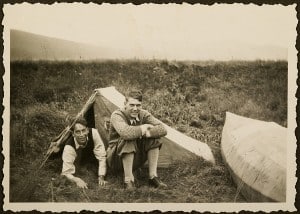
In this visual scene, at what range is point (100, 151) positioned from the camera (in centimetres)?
663

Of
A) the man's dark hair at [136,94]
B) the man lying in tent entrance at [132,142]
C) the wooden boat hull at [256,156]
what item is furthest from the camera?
the man's dark hair at [136,94]

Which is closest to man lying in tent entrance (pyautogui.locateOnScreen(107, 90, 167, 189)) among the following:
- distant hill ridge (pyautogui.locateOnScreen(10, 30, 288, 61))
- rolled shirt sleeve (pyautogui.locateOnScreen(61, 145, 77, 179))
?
rolled shirt sleeve (pyautogui.locateOnScreen(61, 145, 77, 179))

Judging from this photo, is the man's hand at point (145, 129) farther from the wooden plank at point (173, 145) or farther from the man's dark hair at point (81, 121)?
the man's dark hair at point (81, 121)

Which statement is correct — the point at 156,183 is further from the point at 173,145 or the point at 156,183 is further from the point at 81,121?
the point at 81,121

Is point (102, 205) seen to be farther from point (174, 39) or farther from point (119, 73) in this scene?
point (174, 39)

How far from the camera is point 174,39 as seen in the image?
264 inches

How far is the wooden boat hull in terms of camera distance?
6.43 m

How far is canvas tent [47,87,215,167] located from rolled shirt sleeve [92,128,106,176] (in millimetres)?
54

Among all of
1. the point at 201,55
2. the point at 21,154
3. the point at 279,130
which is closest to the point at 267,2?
the point at 201,55

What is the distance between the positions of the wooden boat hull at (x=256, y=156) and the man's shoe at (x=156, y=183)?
2.81 ft

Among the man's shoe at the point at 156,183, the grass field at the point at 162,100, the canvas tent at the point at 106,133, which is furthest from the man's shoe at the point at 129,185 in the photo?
the canvas tent at the point at 106,133

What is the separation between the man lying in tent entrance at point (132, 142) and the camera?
6.54 metres

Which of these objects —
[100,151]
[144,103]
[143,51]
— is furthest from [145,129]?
[143,51]

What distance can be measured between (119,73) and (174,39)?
83 cm
